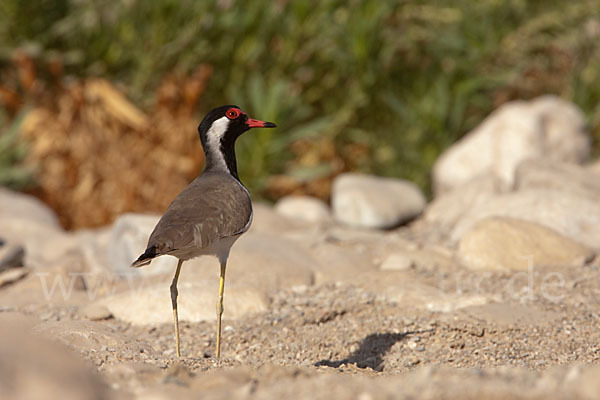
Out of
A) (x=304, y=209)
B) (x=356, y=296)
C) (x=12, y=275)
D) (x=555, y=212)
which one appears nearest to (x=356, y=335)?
(x=356, y=296)

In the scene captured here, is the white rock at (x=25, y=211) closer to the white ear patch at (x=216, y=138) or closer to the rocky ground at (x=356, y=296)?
the rocky ground at (x=356, y=296)

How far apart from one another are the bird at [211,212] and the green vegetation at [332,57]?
3500 mm

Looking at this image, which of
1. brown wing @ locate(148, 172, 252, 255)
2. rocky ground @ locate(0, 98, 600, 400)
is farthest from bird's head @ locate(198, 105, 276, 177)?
rocky ground @ locate(0, 98, 600, 400)

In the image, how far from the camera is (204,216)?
405 centimetres

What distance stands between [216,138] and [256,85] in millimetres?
3631

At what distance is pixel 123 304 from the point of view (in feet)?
16.9

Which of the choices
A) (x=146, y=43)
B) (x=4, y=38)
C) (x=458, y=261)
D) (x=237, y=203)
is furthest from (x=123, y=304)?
(x=4, y=38)

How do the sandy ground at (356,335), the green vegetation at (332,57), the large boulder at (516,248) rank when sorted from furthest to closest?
the green vegetation at (332,57)
the large boulder at (516,248)
the sandy ground at (356,335)

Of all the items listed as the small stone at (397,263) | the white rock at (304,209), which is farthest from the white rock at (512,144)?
the small stone at (397,263)

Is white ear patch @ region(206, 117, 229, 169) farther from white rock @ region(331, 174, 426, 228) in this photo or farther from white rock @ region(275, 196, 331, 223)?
white rock @ region(275, 196, 331, 223)

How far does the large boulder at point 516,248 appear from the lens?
19.0 feet

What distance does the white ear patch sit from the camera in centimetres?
469

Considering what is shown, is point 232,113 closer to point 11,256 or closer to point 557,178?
point 11,256

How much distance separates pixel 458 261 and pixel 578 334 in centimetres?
163
